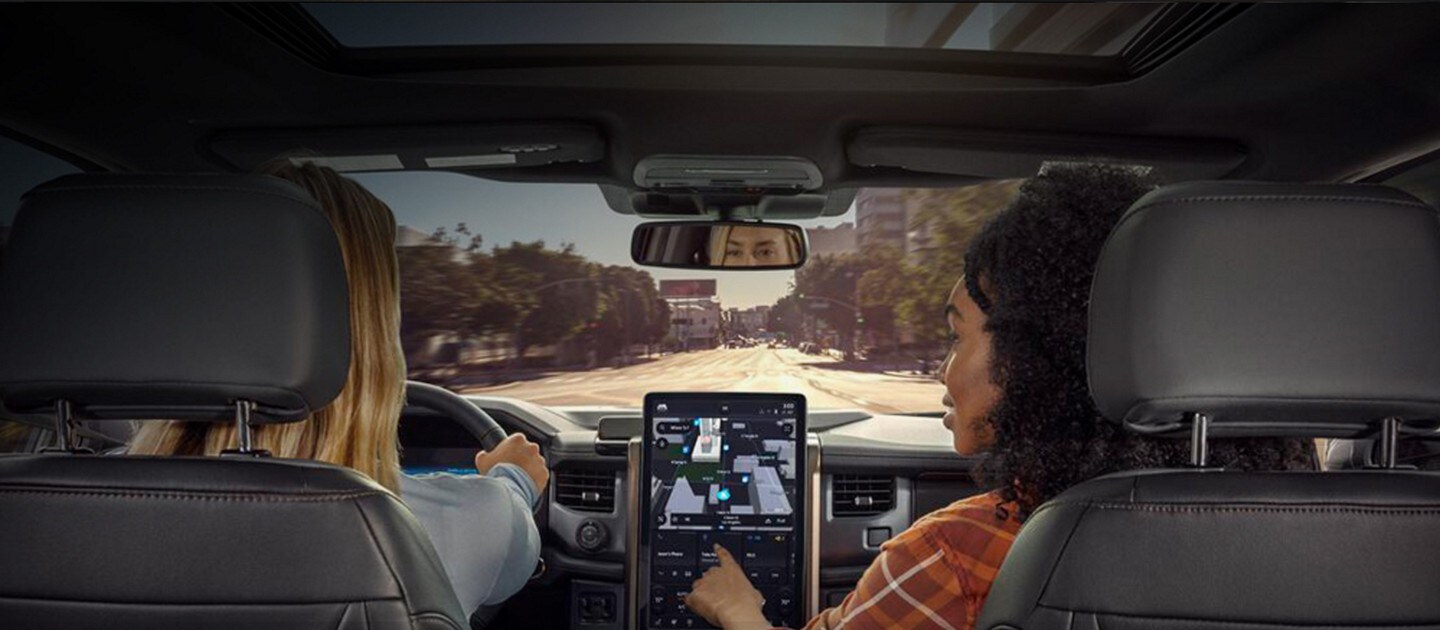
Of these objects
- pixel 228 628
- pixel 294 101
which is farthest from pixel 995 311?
pixel 294 101

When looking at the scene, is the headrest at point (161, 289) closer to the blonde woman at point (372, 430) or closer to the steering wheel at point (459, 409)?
the blonde woman at point (372, 430)

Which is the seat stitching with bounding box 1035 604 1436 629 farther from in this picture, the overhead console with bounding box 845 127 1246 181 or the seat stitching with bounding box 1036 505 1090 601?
the overhead console with bounding box 845 127 1246 181

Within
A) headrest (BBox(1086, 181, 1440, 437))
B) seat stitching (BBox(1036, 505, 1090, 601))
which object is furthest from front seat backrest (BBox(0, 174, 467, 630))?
headrest (BBox(1086, 181, 1440, 437))

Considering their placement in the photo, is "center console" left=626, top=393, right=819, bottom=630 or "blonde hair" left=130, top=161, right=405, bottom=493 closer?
"blonde hair" left=130, top=161, right=405, bottom=493

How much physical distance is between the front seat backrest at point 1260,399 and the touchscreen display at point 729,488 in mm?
2156

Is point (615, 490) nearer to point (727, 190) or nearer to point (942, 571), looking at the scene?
point (727, 190)

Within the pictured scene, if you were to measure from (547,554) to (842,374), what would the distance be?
3.58m

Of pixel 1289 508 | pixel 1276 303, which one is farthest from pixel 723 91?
pixel 1289 508

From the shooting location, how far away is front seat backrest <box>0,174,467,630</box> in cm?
155

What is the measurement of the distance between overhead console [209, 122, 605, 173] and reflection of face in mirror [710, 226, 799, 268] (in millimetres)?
538

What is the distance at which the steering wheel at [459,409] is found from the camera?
12.1 feet

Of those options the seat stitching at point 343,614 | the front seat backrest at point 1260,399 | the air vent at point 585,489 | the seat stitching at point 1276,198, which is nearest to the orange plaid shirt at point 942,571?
the front seat backrest at point 1260,399

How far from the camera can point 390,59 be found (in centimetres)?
341

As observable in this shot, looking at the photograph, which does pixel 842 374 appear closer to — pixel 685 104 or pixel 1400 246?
pixel 685 104
